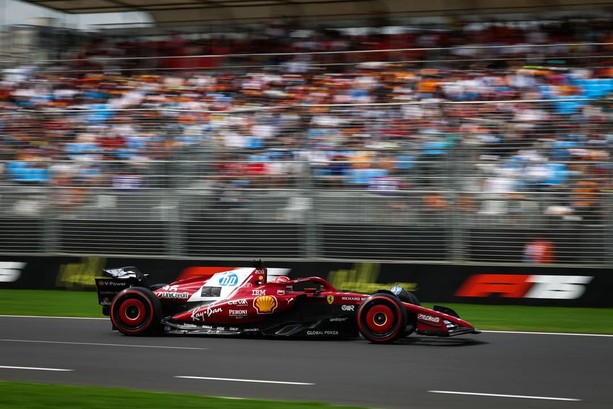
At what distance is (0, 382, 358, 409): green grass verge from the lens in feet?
24.5

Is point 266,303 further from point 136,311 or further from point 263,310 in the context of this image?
point 136,311

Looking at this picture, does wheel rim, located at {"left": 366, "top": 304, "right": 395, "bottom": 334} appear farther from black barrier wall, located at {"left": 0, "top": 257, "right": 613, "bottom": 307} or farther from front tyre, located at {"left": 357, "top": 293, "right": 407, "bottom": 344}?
black barrier wall, located at {"left": 0, "top": 257, "right": 613, "bottom": 307}

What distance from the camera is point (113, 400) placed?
25.3 feet

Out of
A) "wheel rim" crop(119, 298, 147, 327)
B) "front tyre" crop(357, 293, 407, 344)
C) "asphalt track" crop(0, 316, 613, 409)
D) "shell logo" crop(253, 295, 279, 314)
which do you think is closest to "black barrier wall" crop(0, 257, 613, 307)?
"asphalt track" crop(0, 316, 613, 409)

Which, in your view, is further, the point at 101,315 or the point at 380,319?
the point at 101,315

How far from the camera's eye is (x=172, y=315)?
478 inches

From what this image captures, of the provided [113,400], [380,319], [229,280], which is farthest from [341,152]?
[113,400]

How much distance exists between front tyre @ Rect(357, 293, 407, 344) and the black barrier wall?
14.8ft

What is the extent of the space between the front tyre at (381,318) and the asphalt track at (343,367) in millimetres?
148

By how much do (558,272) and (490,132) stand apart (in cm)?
257

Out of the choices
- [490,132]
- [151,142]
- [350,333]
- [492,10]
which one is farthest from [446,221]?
[492,10]

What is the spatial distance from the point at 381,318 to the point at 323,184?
5419mm

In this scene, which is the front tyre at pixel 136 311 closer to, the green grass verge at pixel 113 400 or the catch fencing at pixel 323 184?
the green grass verge at pixel 113 400

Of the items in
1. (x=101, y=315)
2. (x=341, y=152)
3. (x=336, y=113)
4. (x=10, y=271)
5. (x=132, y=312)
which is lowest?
(x=101, y=315)
